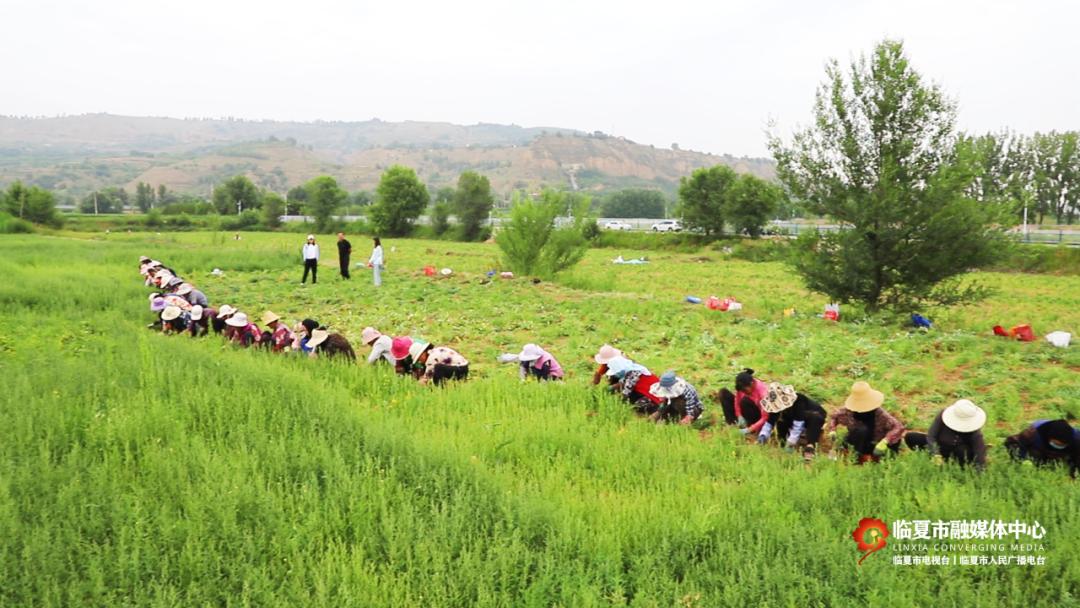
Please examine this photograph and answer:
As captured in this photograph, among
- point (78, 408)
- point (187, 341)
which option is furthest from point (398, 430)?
point (187, 341)

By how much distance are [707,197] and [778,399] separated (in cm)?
4220

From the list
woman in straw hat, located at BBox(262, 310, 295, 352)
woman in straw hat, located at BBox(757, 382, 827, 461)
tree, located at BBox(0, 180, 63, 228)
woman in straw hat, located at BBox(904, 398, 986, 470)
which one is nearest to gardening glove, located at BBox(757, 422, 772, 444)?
woman in straw hat, located at BBox(757, 382, 827, 461)

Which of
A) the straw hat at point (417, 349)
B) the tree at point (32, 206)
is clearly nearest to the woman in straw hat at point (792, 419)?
the straw hat at point (417, 349)

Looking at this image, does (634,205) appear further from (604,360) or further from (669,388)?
(669,388)

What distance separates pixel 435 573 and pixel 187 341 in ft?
25.3

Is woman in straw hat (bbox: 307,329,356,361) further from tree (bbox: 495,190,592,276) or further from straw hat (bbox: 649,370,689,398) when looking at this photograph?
tree (bbox: 495,190,592,276)

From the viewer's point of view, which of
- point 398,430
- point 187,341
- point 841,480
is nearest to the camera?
point 841,480

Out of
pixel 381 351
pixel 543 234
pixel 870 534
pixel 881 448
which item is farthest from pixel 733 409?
pixel 543 234

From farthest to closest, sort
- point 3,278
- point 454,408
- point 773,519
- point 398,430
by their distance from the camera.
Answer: point 3,278 → point 454,408 → point 398,430 → point 773,519

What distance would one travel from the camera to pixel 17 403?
6254 mm

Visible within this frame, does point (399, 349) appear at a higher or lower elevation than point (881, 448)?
higher

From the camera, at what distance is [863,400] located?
19.9ft

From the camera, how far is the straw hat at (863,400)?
604cm

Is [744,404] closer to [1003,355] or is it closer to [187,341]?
[1003,355]
